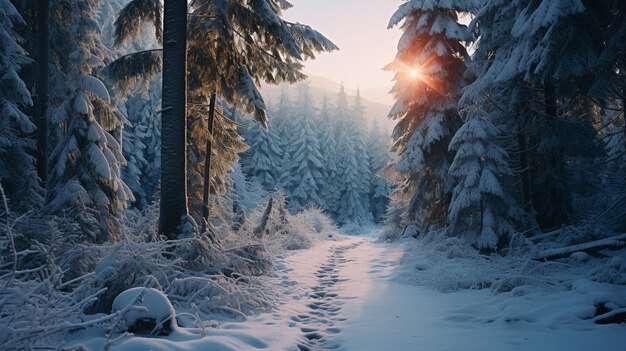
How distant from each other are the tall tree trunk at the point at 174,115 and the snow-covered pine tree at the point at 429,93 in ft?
33.1

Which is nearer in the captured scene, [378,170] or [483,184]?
[483,184]

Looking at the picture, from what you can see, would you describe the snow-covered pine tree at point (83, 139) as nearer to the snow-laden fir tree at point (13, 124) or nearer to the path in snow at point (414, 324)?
the snow-laden fir tree at point (13, 124)

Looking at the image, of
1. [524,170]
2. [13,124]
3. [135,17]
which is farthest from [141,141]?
[524,170]

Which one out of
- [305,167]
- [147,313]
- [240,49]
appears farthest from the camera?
[305,167]

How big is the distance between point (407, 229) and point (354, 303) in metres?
12.5

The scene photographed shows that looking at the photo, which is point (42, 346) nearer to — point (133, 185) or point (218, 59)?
point (218, 59)

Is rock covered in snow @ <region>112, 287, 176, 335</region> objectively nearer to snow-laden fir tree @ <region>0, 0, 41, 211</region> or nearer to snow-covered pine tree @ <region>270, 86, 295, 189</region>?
snow-laden fir tree @ <region>0, 0, 41, 211</region>

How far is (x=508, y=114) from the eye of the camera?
11.0 metres

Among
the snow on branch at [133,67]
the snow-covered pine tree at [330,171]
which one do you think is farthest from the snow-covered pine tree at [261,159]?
the snow on branch at [133,67]

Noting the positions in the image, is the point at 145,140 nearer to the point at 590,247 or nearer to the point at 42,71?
the point at 42,71

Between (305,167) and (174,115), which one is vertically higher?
(305,167)

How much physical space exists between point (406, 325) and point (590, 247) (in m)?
4.48

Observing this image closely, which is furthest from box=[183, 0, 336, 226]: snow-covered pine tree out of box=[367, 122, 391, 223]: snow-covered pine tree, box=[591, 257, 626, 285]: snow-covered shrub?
box=[367, 122, 391, 223]: snow-covered pine tree

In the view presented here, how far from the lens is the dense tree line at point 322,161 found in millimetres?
44719
